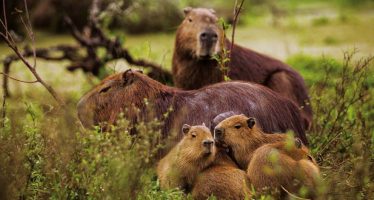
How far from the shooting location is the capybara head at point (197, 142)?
188 inches

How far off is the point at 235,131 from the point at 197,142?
27cm

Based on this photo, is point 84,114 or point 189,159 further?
point 84,114

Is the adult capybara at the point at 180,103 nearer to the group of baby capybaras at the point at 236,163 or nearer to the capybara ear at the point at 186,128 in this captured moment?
the group of baby capybaras at the point at 236,163

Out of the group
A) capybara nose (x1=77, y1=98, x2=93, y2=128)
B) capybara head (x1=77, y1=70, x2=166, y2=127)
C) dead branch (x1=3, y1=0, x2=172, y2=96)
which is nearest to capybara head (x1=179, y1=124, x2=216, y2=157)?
capybara head (x1=77, y1=70, x2=166, y2=127)

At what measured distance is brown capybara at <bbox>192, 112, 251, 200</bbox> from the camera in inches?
176

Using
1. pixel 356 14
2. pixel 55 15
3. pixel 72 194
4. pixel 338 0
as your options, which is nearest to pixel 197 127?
pixel 72 194

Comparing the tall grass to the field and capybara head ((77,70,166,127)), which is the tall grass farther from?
capybara head ((77,70,166,127))

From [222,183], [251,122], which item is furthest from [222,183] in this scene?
[251,122]

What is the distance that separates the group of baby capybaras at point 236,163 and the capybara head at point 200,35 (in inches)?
76.2

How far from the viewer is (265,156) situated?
4461 mm

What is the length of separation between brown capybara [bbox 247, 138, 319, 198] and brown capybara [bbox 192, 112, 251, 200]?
7 centimetres

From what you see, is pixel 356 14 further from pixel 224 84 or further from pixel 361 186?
pixel 361 186

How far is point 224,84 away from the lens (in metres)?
5.64

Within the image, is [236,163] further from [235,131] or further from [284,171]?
[284,171]
